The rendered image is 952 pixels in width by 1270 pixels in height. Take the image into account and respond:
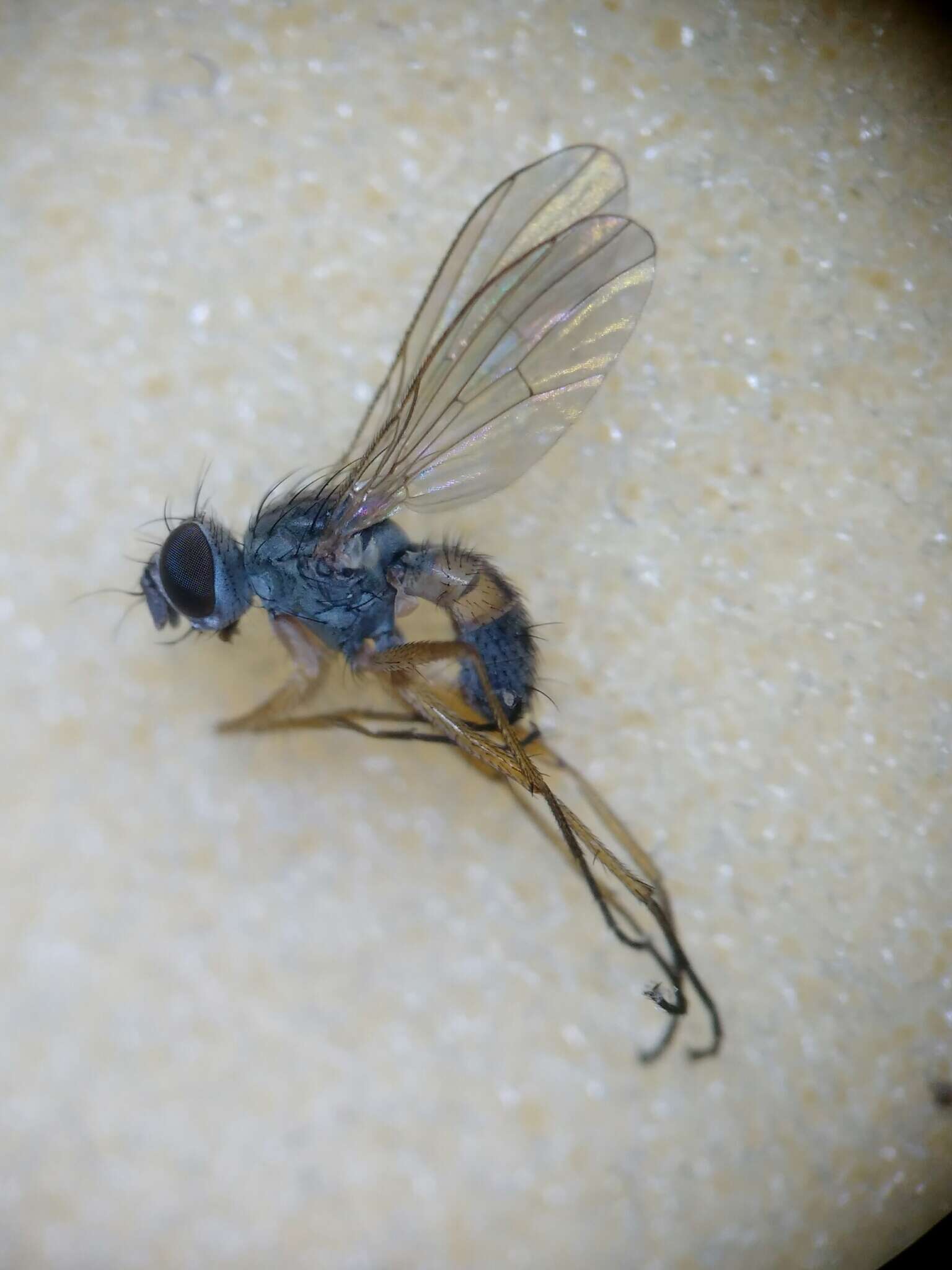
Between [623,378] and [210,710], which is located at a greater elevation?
[623,378]

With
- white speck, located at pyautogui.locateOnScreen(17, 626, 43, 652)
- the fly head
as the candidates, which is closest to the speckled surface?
white speck, located at pyautogui.locateOnScreen(17, 626, 43, 652)

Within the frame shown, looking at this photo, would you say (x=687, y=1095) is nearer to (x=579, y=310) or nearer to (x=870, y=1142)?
(x=870, y=1142)

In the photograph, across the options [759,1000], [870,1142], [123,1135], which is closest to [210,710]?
[123,1135]

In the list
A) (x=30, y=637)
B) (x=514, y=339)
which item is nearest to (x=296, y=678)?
(x=30, y=637)

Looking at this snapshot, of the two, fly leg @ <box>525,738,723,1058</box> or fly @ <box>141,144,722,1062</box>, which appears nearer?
fly @ <box>141,144,722,1062</box>

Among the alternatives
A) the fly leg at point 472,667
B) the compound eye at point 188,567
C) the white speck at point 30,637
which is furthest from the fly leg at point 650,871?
the white speck at point 30,637

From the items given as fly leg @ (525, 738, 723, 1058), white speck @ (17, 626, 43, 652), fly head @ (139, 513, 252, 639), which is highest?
fly head @ (139, 513, 252, 639)

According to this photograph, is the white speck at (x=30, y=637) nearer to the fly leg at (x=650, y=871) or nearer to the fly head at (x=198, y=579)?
the fly head at (x=198, y=579)

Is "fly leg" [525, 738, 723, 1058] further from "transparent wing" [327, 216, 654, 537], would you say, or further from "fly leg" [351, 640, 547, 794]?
"transparent wing" [327, 216, 654, 537]
